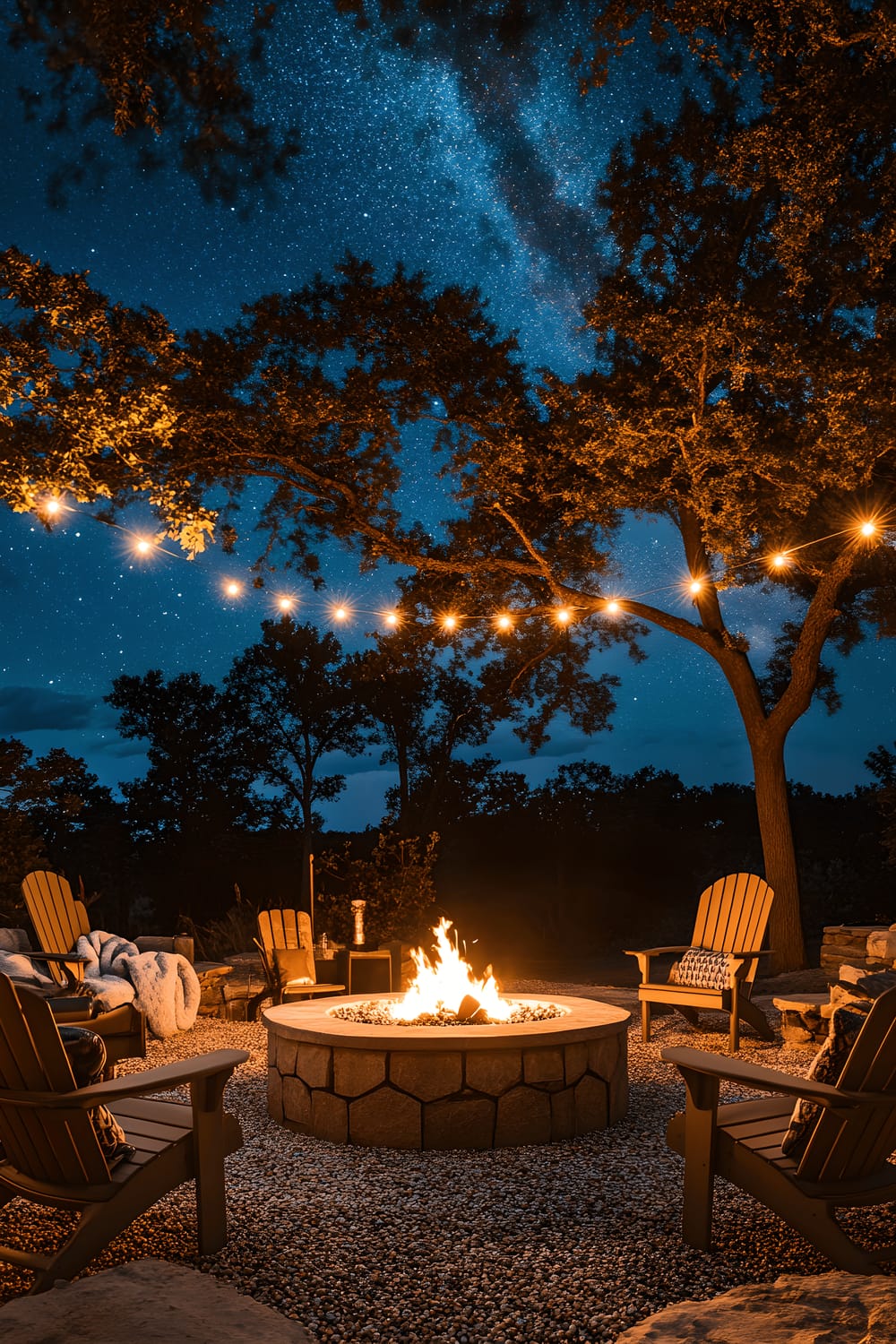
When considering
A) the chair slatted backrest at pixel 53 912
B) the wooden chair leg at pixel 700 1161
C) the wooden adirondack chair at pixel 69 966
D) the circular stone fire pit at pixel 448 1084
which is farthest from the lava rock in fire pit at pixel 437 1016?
the chair slatted backrest at pixel 53 912

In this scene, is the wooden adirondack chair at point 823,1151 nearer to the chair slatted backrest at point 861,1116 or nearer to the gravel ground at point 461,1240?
the chair slatted backrest at point 861,1116

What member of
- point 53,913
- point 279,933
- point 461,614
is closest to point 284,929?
point 279,933

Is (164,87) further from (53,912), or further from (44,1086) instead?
(53,912)

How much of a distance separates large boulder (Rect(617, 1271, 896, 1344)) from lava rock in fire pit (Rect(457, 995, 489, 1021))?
2020 mm

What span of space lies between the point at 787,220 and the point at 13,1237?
7.44 meters

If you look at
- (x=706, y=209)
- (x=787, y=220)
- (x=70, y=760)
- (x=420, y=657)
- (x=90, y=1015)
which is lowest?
(x=90, y=1015)

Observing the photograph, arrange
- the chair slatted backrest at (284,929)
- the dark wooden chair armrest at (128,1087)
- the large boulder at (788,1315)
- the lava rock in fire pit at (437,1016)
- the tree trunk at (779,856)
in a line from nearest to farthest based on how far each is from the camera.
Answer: the large boulder at (788,1315), the dark wooden chair armrest at (128,1087), the lava rock in fire pit at (437,1016), the chair slatted backrest at (284,929), the tree trunk at (779,856)

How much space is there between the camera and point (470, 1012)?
13.7ft

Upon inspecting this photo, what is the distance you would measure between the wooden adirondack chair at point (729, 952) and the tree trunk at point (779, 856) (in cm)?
264

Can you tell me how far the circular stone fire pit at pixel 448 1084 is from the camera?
3600 millimetres

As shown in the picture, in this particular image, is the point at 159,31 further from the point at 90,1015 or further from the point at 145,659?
the point at 145,659

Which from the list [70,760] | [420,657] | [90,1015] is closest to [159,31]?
[90,1015]

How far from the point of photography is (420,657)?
34.3ft

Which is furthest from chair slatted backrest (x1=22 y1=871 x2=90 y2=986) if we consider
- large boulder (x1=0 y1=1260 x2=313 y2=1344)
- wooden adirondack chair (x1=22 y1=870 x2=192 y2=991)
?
large boulder (x1=0 y1=1260 x2=313 y2=1344)
